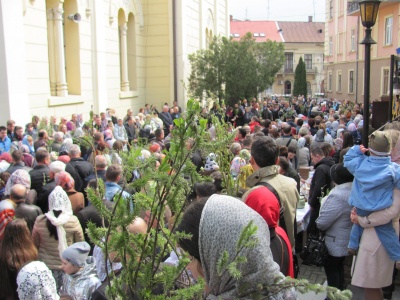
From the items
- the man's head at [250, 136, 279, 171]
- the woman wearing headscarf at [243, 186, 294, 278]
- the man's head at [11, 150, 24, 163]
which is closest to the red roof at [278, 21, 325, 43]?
the man's head at [11, 150, 24, 163]

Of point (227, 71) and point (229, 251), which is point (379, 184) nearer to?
point (229, 251)

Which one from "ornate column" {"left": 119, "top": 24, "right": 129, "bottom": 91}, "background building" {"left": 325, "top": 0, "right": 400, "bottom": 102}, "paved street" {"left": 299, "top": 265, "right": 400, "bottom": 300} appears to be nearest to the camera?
"paved street" {"left": 299, "top": 265, "right": 400, "bottom": 300}

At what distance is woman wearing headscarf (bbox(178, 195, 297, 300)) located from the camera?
170cm

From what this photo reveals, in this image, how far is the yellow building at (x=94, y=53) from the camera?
11656mm

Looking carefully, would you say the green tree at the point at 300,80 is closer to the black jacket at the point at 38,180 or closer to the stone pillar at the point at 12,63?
the stone pillar at the point at 12,63

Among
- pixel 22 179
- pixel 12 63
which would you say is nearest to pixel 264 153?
pixel 22 179

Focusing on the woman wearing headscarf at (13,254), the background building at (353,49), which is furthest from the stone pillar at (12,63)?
the background building at (353,49)

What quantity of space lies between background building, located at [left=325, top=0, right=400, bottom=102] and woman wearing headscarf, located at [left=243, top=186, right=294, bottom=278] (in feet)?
84.8

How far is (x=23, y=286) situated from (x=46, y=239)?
58.5 inches

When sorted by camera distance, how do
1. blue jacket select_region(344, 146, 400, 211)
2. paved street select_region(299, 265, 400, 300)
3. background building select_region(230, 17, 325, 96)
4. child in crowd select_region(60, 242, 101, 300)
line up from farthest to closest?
background building select_region(230, 17, 325, 96) < paved street select_region(299, 265, 400, 300) < blue jacket select_region(344, 146, 400, 211) < child in crowd select_region(60, 242, 101, 300)

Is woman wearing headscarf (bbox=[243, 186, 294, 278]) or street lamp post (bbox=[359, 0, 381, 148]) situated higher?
street lamp post (bbox=[359, 0, 381, 148])

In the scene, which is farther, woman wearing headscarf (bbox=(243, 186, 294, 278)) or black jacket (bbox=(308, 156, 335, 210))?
black jacket (bbox=(308, 156, 335, 210))

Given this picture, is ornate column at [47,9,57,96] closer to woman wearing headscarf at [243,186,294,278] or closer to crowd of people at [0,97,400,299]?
crowd of people at [0,97,400,299]

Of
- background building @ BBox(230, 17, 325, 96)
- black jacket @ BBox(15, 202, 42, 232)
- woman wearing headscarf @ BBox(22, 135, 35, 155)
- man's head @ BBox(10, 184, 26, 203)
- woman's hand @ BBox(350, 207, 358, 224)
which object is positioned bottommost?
black jacket @ BBox(15, 202, 42, 232)
